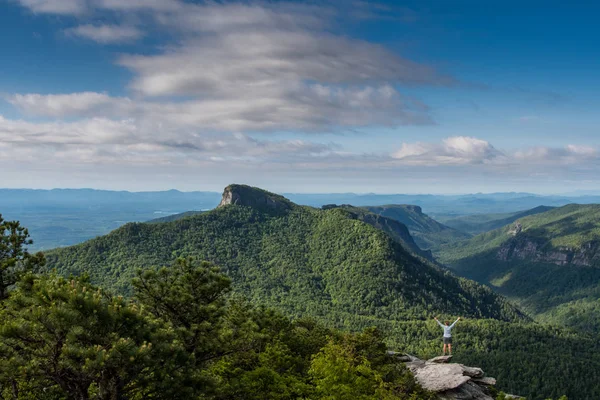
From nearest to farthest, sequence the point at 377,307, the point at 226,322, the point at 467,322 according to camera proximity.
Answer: the point at 226,322
the point at 467,322
the point at 377,307

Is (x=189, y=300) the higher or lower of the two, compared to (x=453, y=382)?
higher

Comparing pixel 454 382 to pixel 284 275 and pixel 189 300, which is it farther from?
pixel 284 275

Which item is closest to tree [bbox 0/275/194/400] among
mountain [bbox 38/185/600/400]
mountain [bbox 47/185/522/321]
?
mountain [bbox 38/185/600/400]

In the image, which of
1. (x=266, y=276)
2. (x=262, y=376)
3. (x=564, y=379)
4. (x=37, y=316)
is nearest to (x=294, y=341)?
(x=262, y=376)

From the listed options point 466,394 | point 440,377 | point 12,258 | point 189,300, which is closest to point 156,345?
point 189,300

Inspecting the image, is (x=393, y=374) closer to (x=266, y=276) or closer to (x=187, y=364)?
(x=187, y=364)

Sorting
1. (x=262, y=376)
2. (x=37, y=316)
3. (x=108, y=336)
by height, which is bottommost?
(x=262, y=376)

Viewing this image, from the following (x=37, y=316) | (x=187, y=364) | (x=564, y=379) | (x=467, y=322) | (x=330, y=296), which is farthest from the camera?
(x=330, y=296)
